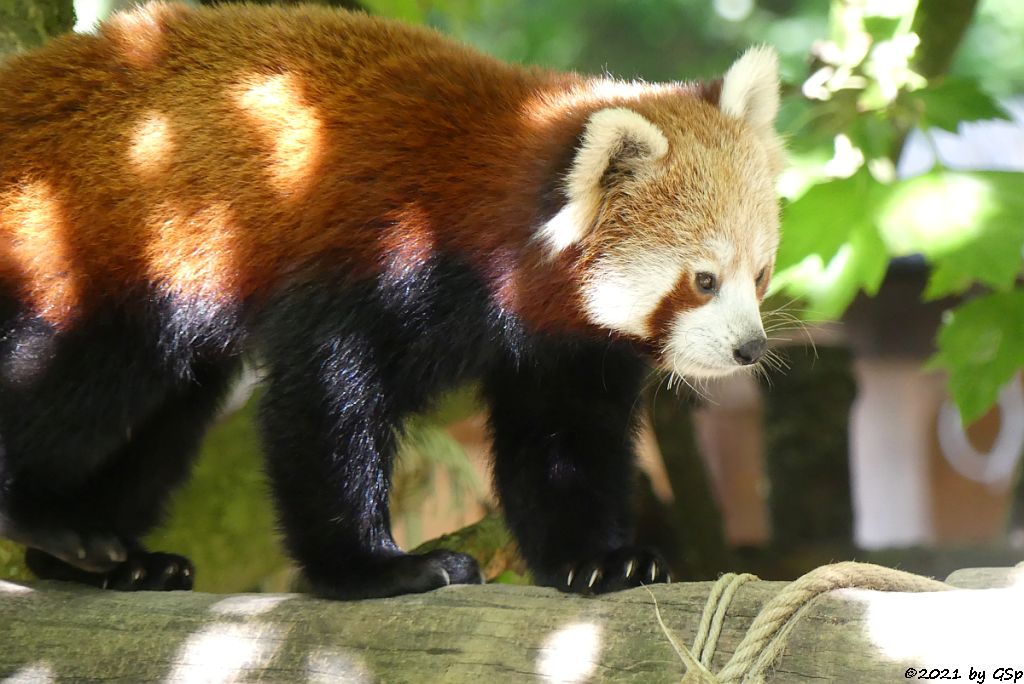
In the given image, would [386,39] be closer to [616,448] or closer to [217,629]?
[616,448]

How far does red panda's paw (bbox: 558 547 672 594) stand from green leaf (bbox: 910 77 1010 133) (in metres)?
1.52

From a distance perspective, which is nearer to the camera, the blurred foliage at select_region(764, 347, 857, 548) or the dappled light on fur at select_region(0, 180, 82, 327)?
the dappled light on fur at select_region(0, 180, 82, 327)

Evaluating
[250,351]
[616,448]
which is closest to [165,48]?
[250,351]

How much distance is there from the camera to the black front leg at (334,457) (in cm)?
247

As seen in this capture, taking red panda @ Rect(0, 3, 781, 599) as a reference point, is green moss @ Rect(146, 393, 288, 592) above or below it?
below

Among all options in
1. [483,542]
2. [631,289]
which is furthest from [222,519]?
[631,289]

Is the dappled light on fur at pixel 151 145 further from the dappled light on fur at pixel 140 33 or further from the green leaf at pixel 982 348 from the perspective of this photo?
the green leaf at pixel 982 348

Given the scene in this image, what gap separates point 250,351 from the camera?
272cm

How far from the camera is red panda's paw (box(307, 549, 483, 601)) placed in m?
2.41

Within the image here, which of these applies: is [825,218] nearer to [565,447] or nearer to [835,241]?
[835,241]

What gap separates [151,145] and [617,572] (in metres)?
1.44

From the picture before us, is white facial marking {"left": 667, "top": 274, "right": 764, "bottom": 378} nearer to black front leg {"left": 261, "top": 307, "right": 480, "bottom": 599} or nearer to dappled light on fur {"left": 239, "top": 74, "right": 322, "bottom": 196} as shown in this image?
black front leg {"left": 261, "top": 307, "right": 480, "bottom": 599}

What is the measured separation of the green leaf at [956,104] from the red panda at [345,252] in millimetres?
587

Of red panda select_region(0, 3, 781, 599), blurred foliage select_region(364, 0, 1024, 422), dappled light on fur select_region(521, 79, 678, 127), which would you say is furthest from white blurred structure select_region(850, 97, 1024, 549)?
red panda select_region(0, 3, 781, 599)
